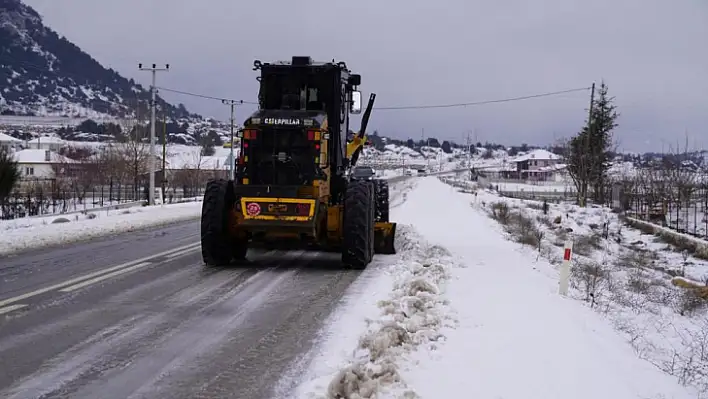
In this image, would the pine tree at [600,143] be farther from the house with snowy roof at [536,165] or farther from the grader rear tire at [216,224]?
the house with snowy roof at [536,165]

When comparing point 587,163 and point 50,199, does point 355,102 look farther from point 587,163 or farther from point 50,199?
point 587,163

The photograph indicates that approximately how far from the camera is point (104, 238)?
54.3ft

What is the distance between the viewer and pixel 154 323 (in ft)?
Result: 24.2

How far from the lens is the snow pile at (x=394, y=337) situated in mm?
5195

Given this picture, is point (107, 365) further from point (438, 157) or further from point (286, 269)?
point (438, 157)

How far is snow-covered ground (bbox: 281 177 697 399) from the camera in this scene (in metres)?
5.29

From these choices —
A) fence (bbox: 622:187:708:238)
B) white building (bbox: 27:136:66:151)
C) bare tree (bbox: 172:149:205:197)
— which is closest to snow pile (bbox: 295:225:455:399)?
fence (bbox: 622:187:708:238)

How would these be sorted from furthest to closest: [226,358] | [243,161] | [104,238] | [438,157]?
1. [438,157]
2. [104,238]
3. [243,161]
4. [226,358]

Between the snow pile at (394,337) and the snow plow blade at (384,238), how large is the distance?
8.05ft

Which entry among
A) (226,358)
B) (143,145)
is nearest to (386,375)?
(226,358)

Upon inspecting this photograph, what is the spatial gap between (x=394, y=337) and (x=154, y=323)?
270 centimetres

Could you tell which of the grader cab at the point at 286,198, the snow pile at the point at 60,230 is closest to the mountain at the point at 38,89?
the snow pile at the point at 60,230

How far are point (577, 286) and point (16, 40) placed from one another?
705 feet

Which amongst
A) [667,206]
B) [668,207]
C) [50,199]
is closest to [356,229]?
[50,199]
